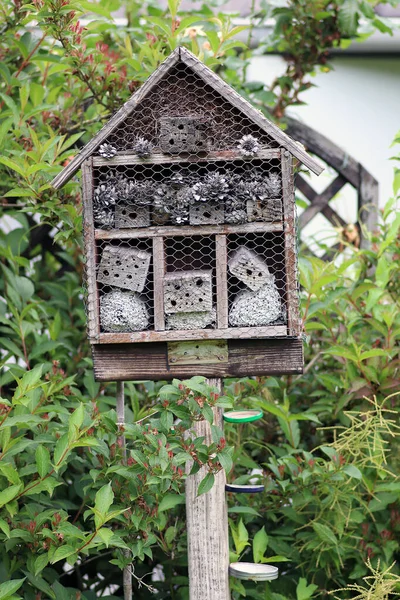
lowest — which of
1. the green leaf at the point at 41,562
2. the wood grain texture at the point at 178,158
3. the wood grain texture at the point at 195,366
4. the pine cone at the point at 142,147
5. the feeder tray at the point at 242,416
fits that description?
the green leaf at the point at 41,562

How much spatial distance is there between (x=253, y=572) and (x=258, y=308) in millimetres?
654

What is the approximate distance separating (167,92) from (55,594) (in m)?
1.30

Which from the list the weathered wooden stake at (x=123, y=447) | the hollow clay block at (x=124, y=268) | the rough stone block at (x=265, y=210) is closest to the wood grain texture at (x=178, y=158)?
the rough stone block at (x=265, y=210)

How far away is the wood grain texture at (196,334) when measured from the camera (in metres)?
2.03

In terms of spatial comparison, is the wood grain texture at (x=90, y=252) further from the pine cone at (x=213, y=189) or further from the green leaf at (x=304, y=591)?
the green leaf at (x=304, y=591)

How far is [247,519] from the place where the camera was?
255cm

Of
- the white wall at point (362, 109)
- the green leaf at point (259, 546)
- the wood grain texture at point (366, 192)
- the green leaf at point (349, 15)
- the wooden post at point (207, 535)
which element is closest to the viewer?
the wooden post at point (207, 535)

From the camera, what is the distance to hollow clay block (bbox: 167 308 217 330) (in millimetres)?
2049

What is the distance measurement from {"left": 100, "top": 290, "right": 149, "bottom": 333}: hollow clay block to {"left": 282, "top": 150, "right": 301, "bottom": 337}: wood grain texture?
347 mm

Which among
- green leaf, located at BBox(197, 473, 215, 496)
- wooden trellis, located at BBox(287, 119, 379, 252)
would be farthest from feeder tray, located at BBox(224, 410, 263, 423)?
wooden trellis, located at BBox(287, 119, 379, 252)

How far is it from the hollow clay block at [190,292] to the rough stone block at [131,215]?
0.51 feet

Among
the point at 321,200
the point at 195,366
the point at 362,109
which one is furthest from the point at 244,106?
the point at 362,109

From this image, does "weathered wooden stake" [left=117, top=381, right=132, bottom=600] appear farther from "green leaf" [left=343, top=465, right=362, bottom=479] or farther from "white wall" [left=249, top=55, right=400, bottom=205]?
"white wall" [left=249, top=55, right=400, bottom=205]

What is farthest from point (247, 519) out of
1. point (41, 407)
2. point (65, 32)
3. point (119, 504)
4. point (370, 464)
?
point (65, 32)
